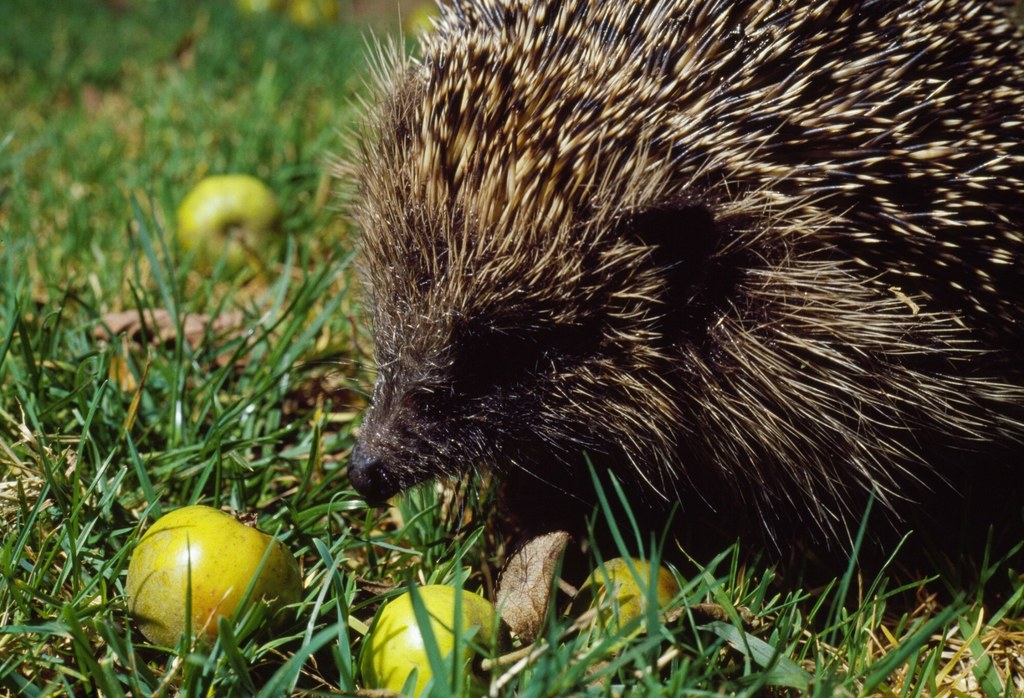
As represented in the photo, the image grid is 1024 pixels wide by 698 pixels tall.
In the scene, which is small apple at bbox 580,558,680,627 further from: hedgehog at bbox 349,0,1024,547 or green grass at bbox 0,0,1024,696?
hedgehog at bbox 349,0,1024,547

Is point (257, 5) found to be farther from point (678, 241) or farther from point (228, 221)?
point (678, 241)

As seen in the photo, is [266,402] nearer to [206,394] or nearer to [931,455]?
[206,394]

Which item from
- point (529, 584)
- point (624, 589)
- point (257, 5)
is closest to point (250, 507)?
point (529, 584)

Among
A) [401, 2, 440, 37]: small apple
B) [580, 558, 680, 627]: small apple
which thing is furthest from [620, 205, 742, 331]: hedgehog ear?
[401, 2, 440, 37]: small apple

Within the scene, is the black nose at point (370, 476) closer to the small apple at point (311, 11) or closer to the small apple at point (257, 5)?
the small apple at point (257, 5)

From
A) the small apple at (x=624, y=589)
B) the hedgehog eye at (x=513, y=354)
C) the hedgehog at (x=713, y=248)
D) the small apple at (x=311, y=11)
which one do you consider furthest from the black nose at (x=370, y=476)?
the small apple at (x=311, y=11)
